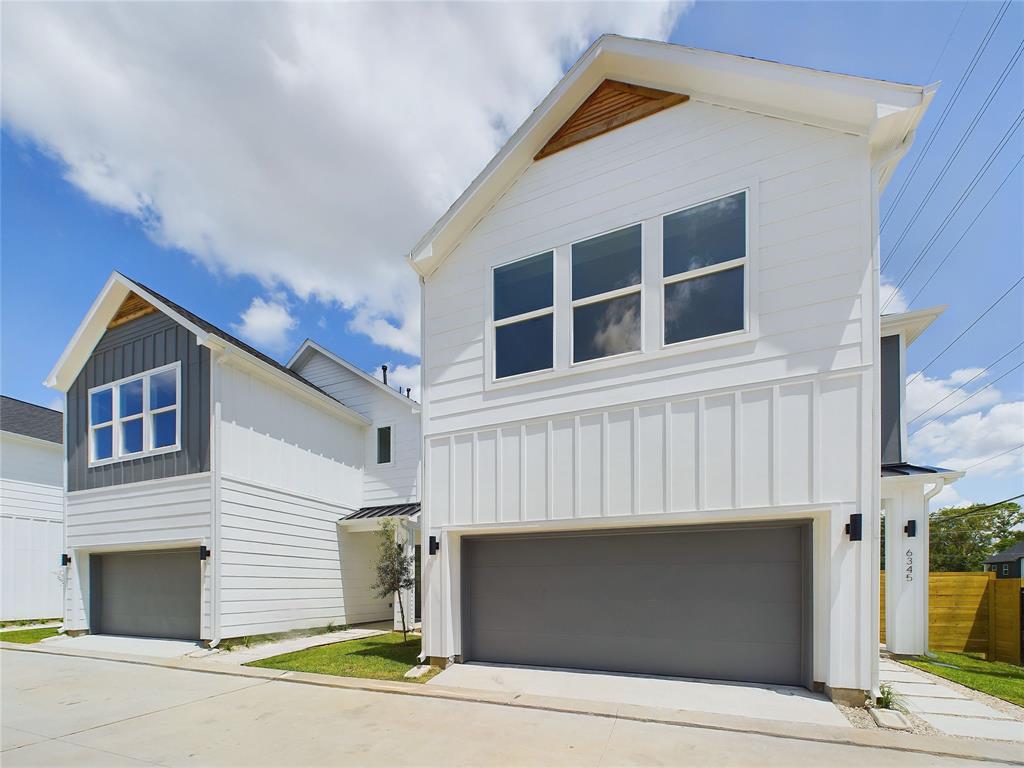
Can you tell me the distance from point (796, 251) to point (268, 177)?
33.7 ft

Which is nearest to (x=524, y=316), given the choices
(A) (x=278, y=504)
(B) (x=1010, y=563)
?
(A) (x=278, y=504)

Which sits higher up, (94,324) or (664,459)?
(94,324)

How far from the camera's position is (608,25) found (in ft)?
25.8

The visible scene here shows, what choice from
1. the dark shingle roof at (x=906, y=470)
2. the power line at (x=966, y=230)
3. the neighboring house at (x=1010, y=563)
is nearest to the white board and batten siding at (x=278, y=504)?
the dark shingle roof at (x=906, y=470)

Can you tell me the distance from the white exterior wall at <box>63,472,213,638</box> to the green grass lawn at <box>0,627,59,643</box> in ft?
2.26

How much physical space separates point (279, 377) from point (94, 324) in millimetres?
4706

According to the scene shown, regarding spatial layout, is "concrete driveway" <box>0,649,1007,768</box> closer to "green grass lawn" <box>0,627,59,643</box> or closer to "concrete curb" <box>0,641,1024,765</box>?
"concrete curb" <box>0,641,1024,765</box>

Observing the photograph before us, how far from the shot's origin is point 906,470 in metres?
8.59

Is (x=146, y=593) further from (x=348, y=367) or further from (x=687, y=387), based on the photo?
(x=687, y=387)

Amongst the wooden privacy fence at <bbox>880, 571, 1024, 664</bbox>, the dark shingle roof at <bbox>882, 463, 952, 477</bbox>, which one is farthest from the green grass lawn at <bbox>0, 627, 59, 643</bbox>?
the wooden privacy fence at <bbox>880, 571, 1024, 664</bbox>

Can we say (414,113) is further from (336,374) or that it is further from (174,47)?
(336,374)

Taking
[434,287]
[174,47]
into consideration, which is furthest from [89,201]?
[434,287]

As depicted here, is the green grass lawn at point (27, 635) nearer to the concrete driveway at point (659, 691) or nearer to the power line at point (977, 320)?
the concrete driveway at point (659, 691)

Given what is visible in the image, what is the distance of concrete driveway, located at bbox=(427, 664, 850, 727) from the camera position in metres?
5.34
